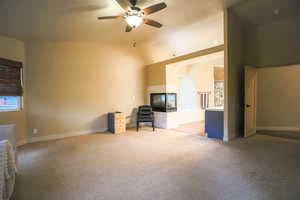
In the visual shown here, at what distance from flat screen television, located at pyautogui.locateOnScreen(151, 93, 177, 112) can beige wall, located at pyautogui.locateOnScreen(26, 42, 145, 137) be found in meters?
0.72

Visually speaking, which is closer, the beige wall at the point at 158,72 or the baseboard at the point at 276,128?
the baseboard at the point at 276,128

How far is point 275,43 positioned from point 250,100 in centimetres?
162

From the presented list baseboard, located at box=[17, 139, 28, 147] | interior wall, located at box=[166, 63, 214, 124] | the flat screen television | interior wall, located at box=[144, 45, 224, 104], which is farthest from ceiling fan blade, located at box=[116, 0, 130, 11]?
interior wall, located at box=[166, 63, 214, 124]

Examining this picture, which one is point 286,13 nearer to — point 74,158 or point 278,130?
point 278,130

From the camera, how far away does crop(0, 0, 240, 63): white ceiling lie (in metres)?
2.93

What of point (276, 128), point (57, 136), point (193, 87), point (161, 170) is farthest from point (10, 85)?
point (276, 128)

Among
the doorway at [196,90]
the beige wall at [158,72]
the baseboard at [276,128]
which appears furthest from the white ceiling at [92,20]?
the baseboard at [276,128]

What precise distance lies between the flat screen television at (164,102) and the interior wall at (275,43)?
258 centimetres

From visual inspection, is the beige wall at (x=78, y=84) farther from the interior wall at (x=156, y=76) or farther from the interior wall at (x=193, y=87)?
the interior wall at (x=193, y=87)

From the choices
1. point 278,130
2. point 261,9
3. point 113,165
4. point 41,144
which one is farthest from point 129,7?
point 278,130

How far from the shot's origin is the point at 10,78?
12.0 feet

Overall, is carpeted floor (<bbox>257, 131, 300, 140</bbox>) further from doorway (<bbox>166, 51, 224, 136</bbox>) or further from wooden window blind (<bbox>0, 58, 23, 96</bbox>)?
wooden window blind (<bbox>0, 58, 23, 96</bbox>)

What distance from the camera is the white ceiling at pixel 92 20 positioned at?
9.60 feet

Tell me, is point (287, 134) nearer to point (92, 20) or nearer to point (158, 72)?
point (158, 72)
